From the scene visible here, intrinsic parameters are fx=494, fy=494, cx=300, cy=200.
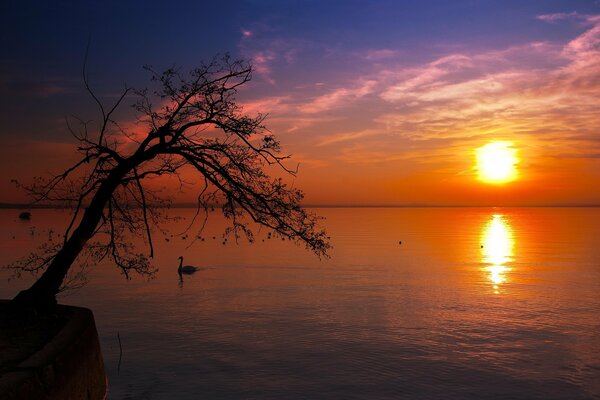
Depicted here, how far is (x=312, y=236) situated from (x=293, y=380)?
315 inches

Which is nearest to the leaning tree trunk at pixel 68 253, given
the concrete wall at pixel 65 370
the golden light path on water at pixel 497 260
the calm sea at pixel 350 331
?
the concrete wall at pixel 65 370

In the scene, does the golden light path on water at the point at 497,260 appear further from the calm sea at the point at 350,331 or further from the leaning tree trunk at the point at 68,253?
the leaning tree trunk at the point at 68,253

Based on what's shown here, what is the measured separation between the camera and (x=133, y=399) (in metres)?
16.4

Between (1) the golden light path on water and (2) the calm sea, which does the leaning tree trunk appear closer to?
(2) the calm sea

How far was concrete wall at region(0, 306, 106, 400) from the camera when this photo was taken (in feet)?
28.6

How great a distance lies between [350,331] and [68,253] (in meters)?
Answer: 15.1

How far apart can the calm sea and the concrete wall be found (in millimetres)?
4418

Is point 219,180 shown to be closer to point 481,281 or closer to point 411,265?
point 481,281

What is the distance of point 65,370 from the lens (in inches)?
406

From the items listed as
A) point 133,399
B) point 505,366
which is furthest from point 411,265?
point 133,399

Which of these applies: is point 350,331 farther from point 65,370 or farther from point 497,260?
point 497,260

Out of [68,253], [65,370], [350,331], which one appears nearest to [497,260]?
[350,331]

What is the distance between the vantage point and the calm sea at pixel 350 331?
17.9 m

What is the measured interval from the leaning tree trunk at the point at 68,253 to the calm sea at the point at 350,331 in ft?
16.7
